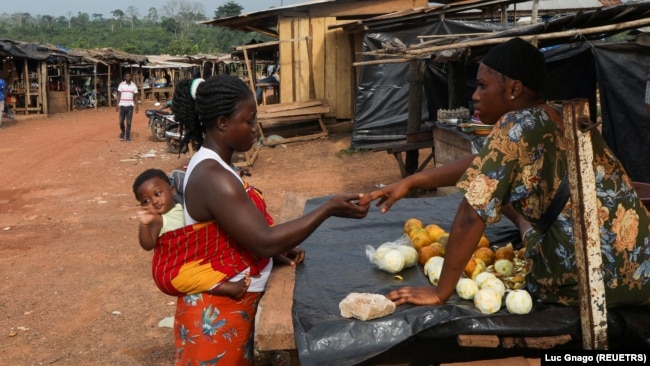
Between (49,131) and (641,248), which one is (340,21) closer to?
(49,131)

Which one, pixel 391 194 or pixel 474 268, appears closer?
pixel 474 268

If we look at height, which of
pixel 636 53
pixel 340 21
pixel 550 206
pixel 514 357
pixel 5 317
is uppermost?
pixel 340 21

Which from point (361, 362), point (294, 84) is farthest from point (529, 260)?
point (294, 84)

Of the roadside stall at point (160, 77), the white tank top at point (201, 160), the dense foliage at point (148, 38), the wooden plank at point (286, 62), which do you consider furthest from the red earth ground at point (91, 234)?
the dense foliage at point (148, 38)

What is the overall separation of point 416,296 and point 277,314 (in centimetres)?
54

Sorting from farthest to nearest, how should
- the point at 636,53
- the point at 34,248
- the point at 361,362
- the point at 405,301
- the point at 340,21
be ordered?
the point at 340,21, the point at 34,248, the point at 636,53, the point at 405,301, the point at 361,362

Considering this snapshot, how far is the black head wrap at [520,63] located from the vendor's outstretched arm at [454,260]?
53cm

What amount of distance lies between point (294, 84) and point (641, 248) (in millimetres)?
13966

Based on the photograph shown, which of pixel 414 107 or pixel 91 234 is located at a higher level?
pixel 414 107

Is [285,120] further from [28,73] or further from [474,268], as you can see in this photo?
[28,73]

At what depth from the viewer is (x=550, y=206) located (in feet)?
7.54

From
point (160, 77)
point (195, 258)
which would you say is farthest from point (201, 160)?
point (160, 77)

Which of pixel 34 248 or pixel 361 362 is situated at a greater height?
pixel 361 362

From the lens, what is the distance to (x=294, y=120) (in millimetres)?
14953
